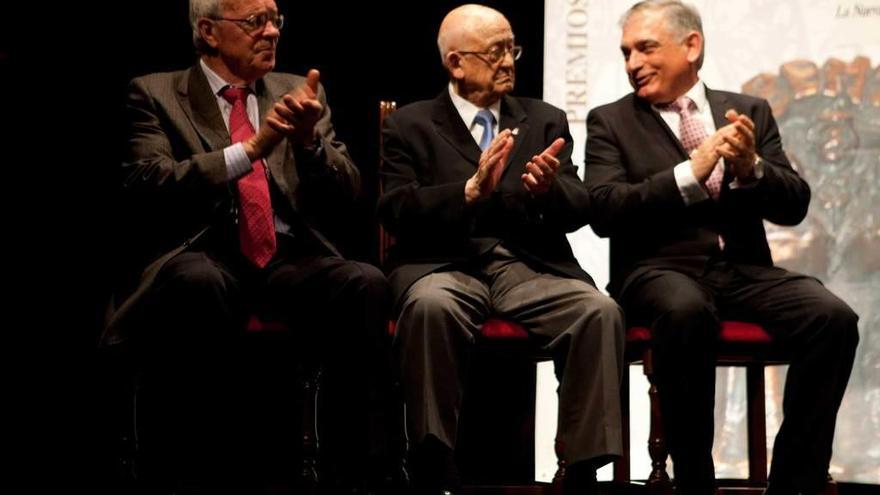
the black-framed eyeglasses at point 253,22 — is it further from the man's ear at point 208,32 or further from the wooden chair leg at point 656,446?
the wooden chair leg at point 656,446

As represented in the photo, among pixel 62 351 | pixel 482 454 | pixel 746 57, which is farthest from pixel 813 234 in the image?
pixel 62 351

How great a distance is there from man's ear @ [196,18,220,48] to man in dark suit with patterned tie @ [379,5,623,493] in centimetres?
57

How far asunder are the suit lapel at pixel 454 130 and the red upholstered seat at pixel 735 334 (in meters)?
0.68

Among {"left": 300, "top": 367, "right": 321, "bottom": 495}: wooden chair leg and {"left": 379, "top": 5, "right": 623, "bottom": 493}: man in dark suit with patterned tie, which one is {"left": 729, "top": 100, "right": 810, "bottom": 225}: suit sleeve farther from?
{"left": 300, "top": 367, "right": 321, "bottom": 495}: wooden chair leg

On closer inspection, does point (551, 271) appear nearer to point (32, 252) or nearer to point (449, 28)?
point (449, 28)

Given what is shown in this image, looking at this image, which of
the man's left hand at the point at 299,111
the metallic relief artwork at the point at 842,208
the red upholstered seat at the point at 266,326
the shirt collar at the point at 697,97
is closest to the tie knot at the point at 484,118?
the shirt collar at the point at 697,97

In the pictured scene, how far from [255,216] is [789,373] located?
1532 mm

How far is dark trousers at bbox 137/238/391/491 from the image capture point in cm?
334

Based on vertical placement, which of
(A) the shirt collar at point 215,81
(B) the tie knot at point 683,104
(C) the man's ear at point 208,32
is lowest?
(B) the tie knot at point 683,104

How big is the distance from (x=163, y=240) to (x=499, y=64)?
1.11m

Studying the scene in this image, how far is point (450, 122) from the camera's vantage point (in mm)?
3887

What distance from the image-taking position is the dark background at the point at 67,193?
4184 mm

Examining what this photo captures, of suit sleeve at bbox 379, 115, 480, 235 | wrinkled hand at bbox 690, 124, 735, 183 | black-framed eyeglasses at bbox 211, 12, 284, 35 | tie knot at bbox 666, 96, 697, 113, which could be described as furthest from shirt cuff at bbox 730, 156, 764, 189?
black-framed eyeglasses at bbox 211, 12, 284, 35

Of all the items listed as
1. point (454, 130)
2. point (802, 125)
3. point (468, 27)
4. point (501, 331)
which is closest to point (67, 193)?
point (454, 130)
